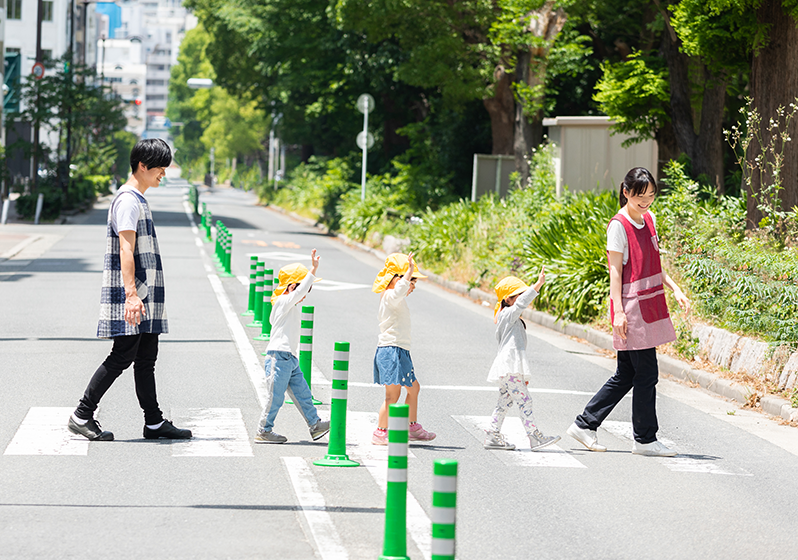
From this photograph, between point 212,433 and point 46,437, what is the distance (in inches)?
43.0

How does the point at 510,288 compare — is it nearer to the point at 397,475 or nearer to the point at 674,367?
the point at 397,475

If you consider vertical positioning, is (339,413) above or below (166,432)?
above

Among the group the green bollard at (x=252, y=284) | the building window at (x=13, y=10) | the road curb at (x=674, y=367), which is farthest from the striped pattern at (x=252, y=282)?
the building window at (x=13, y=10)

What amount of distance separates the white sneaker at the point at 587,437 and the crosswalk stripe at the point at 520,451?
152mm

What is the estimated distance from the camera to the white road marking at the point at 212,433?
22.6 feet

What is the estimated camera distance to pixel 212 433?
24.3 ft

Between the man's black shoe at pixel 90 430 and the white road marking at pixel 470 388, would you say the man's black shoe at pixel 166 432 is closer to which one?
the man's black shoe at pixel 90 430

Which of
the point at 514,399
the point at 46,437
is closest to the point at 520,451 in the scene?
the point at 514,399

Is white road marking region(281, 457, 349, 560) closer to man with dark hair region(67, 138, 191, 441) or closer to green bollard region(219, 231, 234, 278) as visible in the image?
man with dark hair region(67, 138, 191, 441)

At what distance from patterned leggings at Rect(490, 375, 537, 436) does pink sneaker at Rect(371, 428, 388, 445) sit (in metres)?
0.74

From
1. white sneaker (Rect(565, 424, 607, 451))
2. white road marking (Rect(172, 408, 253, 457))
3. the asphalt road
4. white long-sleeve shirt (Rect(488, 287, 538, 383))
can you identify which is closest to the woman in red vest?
white sneaker (Rect(565, 424, 607, 451))

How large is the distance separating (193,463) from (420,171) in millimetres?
25523

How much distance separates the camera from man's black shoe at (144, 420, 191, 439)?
281 inches

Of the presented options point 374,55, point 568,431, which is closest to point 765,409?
point 568,431
